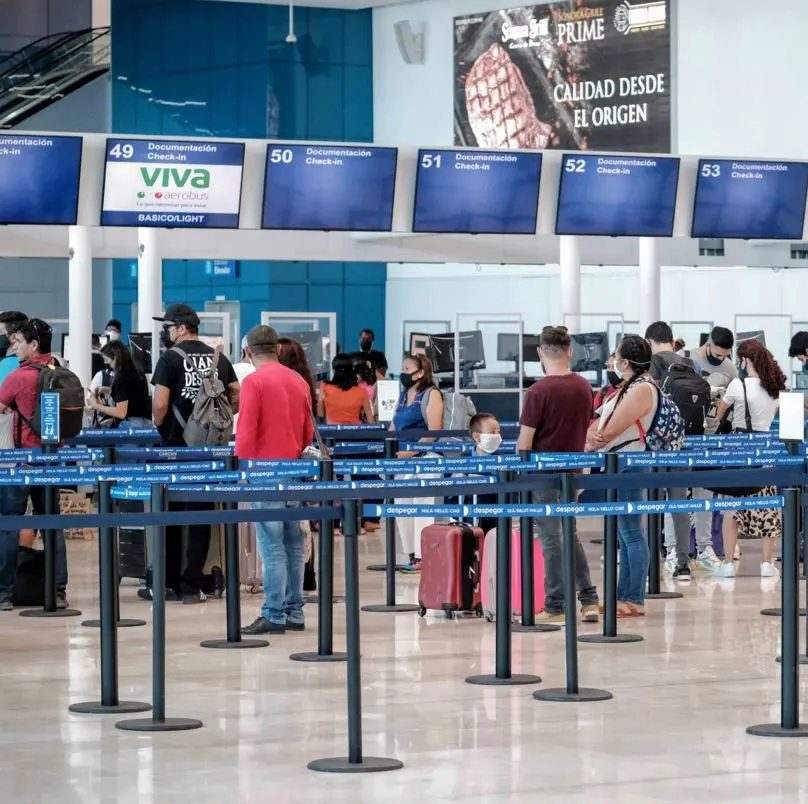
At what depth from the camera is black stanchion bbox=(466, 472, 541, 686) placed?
8164 mm

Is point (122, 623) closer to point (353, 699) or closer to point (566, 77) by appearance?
point (353, 699)

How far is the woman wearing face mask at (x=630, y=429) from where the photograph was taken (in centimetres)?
1038

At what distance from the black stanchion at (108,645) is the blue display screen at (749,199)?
1203cm

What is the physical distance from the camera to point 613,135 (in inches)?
1298

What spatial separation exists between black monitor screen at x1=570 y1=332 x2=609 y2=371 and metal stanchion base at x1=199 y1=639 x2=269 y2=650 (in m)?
9.11

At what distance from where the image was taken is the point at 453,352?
64.7 ft

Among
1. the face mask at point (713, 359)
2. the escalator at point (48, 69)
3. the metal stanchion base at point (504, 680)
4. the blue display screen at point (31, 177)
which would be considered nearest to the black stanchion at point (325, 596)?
the metal stanchion base at point (504, 680)

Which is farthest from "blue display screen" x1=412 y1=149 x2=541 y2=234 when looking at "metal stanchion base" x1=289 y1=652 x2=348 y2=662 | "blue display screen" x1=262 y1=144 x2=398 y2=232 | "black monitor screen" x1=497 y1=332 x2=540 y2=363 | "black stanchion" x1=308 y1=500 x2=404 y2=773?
"black stanchion" x1=308 y1=500 x2=404 y2=773

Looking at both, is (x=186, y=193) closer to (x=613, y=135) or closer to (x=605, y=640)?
(x=605, y=640)

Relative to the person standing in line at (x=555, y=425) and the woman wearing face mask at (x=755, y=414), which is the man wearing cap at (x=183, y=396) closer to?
Answer: the person standing in line at (x=555, y=425)

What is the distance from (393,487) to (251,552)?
180 inches

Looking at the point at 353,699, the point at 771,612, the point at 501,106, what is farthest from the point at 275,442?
the point at 501,106

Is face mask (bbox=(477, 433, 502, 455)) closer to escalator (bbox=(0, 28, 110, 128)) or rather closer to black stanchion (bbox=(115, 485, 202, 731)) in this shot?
black stanchion (bbox=(115, 485, 202, 731))

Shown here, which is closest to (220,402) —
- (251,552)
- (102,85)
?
(251,552)
